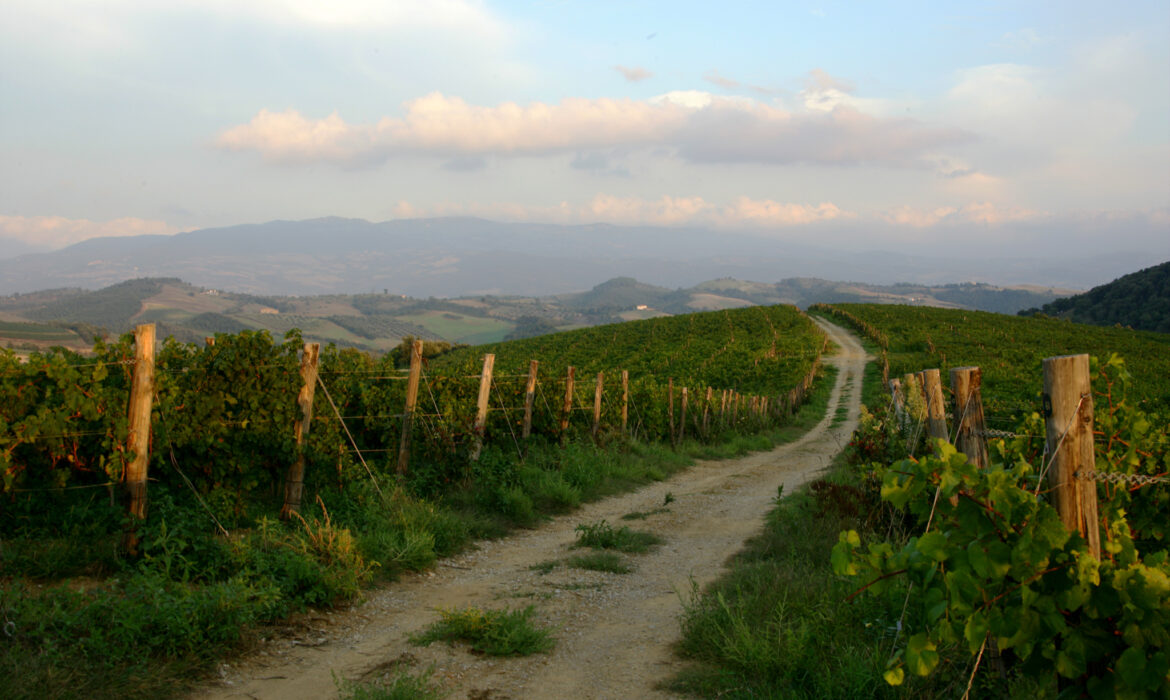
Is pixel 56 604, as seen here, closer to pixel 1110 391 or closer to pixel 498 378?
A: pixel 1110 391

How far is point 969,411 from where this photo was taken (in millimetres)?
5035

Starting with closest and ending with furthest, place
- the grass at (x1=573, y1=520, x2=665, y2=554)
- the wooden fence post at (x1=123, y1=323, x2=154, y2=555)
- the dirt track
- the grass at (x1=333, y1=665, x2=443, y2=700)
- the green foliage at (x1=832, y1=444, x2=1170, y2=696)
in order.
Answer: the green foliage at (x1=832, y1=444, x2=1170, y2=696) < the grass at (x1=333, y1=665, x2=443, y2=700) < the dirt track < the wooden fence post at (x1=123, y1=323, x2=154, y2=555) < the grass at (x1=573, y1=520, x2=665, y2=554)

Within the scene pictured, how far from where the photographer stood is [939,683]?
419 cm

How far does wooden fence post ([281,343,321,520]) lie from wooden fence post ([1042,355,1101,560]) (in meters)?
7.15

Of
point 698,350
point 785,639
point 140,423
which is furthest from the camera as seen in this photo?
point 698,350

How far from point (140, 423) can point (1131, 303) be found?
11360 cm

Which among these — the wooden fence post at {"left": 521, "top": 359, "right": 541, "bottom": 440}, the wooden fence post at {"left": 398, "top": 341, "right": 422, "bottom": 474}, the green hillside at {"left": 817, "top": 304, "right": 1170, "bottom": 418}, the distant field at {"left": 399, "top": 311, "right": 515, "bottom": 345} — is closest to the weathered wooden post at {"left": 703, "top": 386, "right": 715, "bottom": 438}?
the green hillside at {"left": 817, "top": 304, "right": 1170, "bottom": 418}

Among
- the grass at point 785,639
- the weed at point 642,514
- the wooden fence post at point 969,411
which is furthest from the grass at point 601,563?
the wooden fence post at point 969,411

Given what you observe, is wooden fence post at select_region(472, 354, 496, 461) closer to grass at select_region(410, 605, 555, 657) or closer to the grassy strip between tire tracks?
the grassy strip between tire tracks

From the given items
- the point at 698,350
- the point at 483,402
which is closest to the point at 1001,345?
the point at 698,350

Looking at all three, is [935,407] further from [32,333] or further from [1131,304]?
[1131,304]

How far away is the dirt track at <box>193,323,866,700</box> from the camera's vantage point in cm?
475

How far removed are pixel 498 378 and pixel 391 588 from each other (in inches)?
238

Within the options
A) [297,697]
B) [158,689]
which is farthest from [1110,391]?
[158,689]
